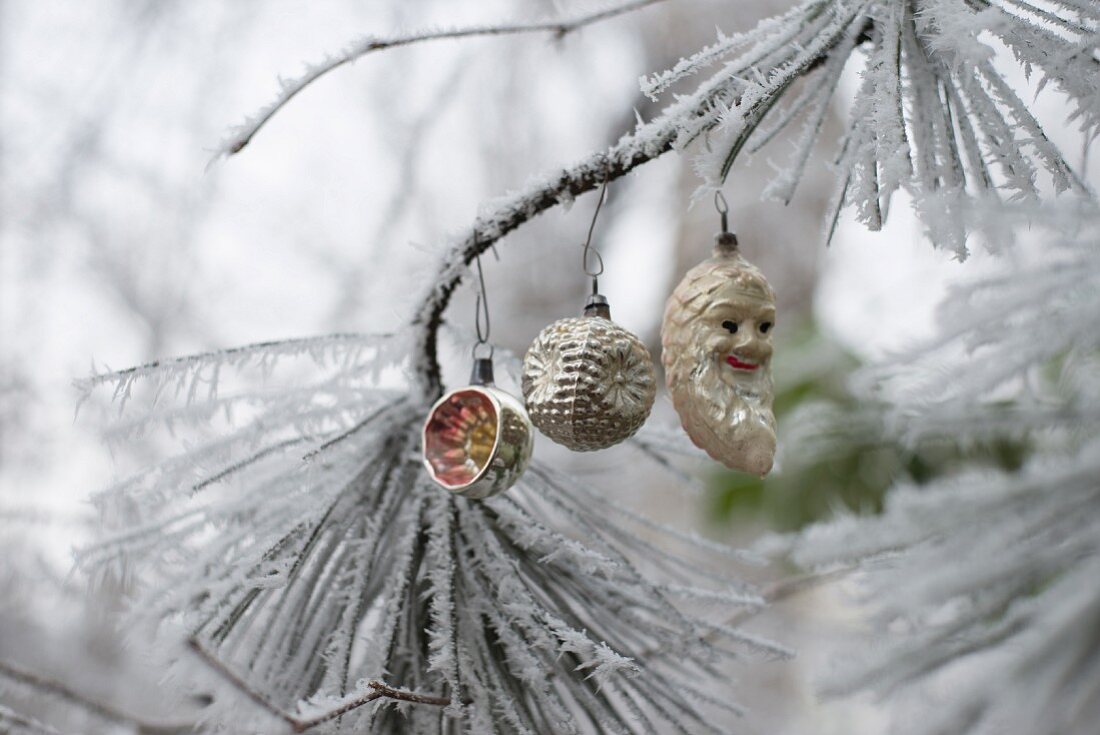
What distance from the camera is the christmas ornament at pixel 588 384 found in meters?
0.43

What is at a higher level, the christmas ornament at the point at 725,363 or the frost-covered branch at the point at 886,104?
the frost-covered branch at the point at 886,104

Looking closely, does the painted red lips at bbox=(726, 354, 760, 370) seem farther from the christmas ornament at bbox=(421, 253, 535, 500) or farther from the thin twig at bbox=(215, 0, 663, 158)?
the thin twig at bbox=(215, 0, 663, 158)

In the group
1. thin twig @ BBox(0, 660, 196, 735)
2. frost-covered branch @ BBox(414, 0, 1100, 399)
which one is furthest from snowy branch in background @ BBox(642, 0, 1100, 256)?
thin twig @ BBox(0, 660, 196, 735)

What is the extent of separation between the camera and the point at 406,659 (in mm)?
473

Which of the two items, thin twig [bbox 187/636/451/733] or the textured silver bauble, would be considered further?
the textured silver bauble

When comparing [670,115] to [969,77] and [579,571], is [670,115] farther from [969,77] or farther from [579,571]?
[579,571]

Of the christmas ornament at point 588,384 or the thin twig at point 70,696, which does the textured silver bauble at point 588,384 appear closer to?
the christmas ornament at point 588,384

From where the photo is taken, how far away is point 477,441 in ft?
1.50

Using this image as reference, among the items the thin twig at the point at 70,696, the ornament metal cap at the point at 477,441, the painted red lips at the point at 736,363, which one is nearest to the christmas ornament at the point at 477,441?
the ornament metal cap at the point at 477,441

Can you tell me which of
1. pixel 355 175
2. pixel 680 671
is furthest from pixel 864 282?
pixel 680 671

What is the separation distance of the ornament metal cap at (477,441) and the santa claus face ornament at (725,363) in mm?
83

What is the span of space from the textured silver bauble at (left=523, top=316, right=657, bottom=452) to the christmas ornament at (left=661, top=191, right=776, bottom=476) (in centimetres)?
2

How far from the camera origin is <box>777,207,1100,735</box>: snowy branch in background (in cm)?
24

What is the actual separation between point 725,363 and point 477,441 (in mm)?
133
